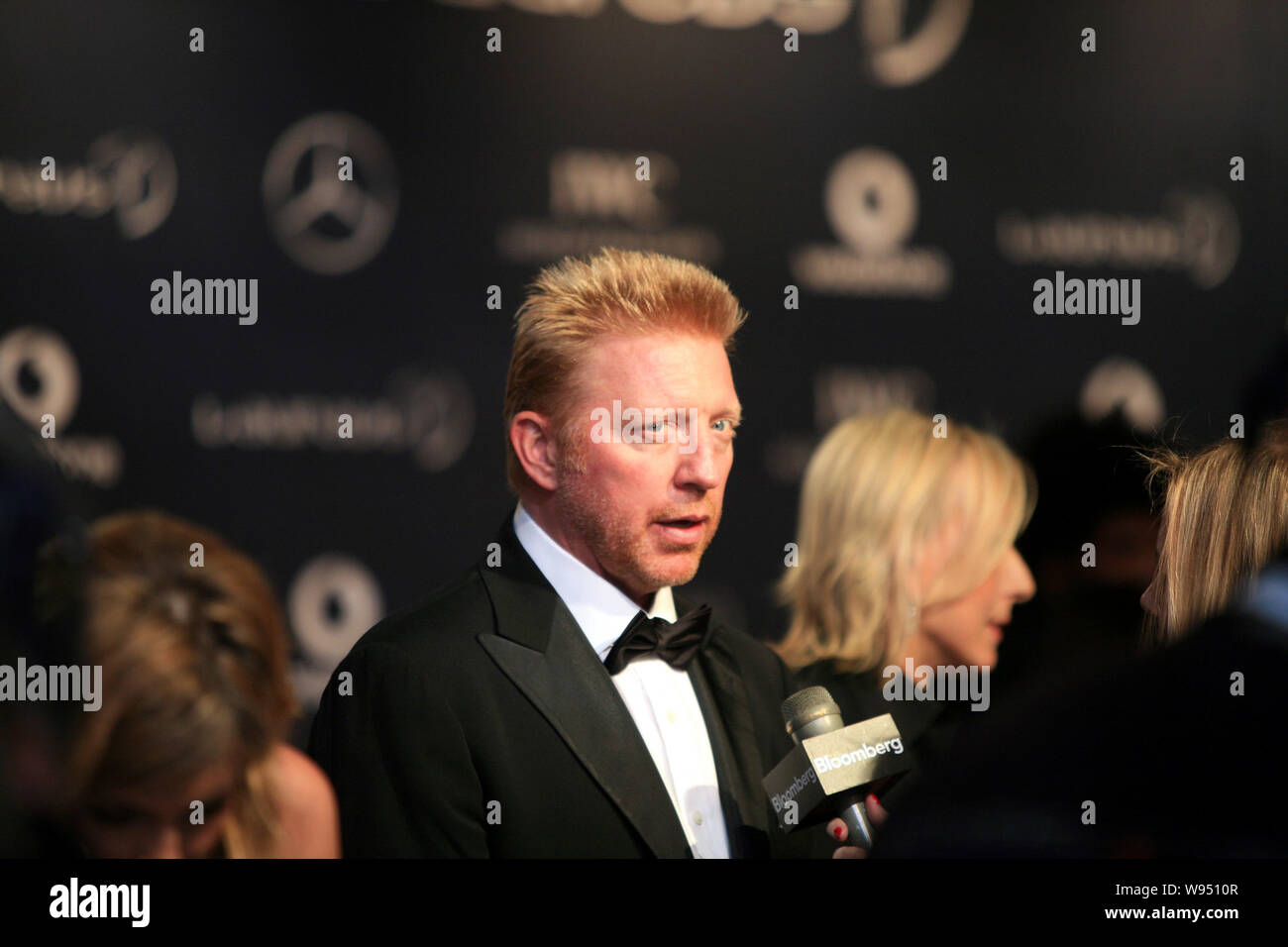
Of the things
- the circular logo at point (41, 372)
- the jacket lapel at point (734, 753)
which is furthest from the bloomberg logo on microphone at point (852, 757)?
the circular logo at point (41, 372)

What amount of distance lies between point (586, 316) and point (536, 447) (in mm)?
325

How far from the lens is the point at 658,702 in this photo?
3037 millimetres

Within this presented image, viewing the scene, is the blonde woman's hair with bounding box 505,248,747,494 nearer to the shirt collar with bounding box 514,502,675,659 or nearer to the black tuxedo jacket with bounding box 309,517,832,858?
the shirt collar with bounding box 514,502,675,659

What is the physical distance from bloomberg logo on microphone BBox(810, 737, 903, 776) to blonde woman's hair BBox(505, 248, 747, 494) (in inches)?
34.0

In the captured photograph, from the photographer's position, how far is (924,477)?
3.39 metres

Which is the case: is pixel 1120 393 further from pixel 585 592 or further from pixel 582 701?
pixel 582 701

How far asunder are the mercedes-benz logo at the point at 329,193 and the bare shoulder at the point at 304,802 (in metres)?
A: 1.15

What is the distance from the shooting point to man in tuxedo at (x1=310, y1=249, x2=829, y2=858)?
291 cm

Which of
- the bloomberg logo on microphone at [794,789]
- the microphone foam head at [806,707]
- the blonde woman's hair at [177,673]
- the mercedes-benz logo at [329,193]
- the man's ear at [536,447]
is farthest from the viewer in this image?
the mercedes-benz logo at [329,193]

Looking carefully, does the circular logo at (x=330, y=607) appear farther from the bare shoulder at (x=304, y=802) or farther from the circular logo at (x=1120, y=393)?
the circular logo at (x=1120, y=393)

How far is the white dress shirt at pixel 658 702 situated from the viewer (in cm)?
302

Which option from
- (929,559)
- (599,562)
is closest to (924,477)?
(929,559)

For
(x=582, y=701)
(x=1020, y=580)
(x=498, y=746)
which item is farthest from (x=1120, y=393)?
(x=498, y=746)
